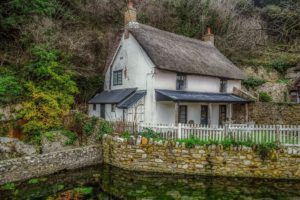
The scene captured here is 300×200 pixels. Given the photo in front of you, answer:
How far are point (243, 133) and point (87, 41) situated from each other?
1586 cm

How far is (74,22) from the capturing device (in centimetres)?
2414

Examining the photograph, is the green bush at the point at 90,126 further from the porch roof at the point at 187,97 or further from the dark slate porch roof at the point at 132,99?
the porch roof at the point at 187,97

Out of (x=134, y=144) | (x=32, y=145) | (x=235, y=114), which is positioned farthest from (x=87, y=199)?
(x=235, y=114)

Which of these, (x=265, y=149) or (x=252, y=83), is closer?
(x=265, y=149)

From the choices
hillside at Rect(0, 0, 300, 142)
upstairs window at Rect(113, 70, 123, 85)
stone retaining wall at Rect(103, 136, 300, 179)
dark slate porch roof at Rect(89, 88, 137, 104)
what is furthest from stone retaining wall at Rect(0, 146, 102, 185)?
upstairs window at Rect(113, 70, 123, 85)

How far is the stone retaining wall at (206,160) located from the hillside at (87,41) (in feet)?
15.6

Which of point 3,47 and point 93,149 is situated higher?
point 3,47

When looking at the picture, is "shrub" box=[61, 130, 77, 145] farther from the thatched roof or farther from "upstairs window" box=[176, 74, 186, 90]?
"upstairs window" box=[176, 74, 186, 90]

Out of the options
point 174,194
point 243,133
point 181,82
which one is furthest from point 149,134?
point 181,82

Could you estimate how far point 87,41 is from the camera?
878 inches

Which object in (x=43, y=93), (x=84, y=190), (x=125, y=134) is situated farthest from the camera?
(x=43, y=93)

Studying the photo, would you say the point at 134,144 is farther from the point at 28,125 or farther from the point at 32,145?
the point at 28,125

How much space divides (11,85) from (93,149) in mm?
6296

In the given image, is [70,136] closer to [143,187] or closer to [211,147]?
[143,187]
